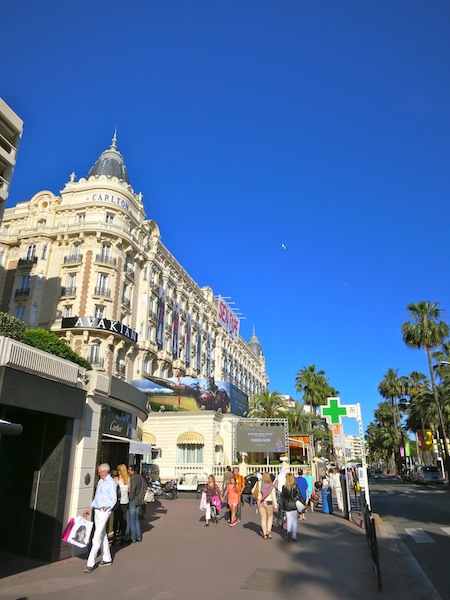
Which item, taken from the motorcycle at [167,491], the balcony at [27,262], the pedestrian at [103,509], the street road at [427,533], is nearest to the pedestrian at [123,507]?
the pedestrian at [103,509]

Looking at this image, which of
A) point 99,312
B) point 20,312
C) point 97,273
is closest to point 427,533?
point 99,312

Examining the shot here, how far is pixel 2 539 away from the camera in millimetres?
8070

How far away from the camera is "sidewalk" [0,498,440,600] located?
6.14m

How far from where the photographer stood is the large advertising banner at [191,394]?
121ft

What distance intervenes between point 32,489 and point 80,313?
90.7ft

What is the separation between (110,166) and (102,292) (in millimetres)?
13065

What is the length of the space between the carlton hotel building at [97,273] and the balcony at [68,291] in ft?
0.35

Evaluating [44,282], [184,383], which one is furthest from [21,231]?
[184,383]

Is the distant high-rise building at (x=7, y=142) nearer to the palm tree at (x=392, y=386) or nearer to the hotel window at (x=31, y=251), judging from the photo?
the hotel window at (x=31, y=251)

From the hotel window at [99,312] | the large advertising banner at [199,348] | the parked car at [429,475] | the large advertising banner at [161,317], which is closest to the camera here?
the hotel window at [99,312]

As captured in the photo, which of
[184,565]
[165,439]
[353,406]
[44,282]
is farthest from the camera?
[44,282]

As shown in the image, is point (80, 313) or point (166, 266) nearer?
point (80, 313)

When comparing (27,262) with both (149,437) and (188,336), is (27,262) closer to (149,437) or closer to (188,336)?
(149,437)

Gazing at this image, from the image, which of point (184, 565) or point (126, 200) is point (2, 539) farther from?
point (126, 200)
